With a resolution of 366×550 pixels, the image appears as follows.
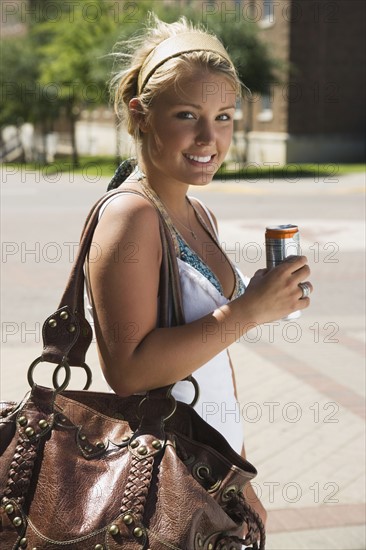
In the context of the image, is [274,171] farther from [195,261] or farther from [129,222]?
[129,222]

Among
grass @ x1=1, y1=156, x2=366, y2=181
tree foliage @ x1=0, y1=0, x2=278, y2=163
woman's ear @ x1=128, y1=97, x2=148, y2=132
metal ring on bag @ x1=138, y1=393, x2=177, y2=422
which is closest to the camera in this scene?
Answer: metal ring on bag @ x1=138, y1=393, x2=177, y2=422

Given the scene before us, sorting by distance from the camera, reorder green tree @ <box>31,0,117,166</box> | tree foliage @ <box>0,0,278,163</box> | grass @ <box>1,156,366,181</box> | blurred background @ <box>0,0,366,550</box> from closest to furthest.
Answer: blurred background @ <box>0,0,366,550</box>
grass @ <box>1,156,366,181</box>
tree foliage @ <box>0,0,278,163</box>
green tree @ <box>31,0,117,166</box>

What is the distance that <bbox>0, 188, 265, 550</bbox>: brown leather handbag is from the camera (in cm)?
180

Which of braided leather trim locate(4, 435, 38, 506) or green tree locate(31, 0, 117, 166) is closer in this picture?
braided leather trim locate(4, 435, 38, 506)

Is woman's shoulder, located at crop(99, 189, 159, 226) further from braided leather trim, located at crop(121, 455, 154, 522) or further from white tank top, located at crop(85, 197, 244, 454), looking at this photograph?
braided leather trim, located at crop(121, 455, 154, 522)

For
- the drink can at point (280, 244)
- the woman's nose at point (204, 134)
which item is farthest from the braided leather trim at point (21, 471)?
the woman's nose at point (204, 134)

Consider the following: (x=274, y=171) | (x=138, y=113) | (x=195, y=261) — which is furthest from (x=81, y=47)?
(x=195, y=261)

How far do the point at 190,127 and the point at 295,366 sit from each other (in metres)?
4.88

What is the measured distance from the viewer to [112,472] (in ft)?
6.11

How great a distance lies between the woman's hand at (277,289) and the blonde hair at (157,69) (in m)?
0.46

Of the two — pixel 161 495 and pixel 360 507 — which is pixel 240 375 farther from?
pixel 161 495

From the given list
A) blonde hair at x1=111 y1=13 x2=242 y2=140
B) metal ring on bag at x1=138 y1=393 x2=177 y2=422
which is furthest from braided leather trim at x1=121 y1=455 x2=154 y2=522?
blonde hair at x1=111 y1=13 x2=242 y2=140

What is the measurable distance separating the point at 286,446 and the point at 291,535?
3.89 feet

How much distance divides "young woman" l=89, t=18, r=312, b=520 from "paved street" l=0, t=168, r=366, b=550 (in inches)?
11.4
